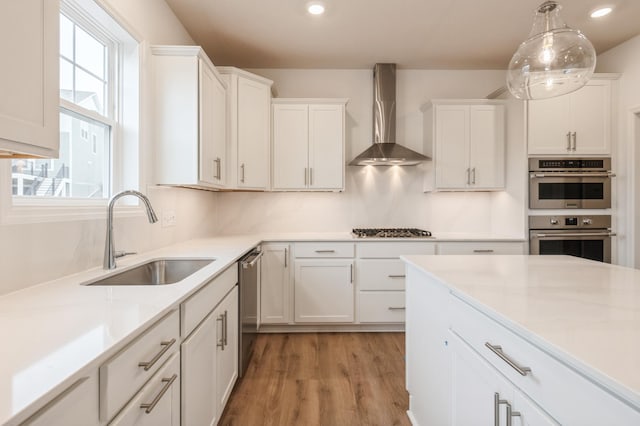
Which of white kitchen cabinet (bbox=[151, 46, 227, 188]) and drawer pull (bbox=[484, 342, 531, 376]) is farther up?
white kitchen cabinet (bbox=[151, 46, 227, 188])

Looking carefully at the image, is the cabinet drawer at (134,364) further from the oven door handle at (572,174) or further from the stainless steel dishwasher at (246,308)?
the oven door handle at (572,174)

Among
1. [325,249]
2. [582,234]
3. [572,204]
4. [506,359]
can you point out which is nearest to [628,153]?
[572,204]

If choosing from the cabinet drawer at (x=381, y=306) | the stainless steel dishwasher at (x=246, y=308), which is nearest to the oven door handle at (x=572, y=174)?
the cabinet drawer at (x=381, y=306)

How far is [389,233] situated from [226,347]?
202 centimetres

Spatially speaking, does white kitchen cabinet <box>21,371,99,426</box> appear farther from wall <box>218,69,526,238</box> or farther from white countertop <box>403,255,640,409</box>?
wall <box>218,69,526,238</box>

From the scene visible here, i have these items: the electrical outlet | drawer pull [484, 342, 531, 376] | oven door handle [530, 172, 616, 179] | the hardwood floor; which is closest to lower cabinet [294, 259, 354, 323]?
the hardwood floor

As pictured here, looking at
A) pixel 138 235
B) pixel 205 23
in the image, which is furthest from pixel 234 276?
pixel 205 23

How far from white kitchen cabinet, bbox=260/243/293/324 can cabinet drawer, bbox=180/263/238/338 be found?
1113 millimetres

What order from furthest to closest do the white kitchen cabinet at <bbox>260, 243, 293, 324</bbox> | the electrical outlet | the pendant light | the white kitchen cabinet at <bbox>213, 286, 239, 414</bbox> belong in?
the white kitchen cabinet at <bbox>260, 243, 293, 324</bbox>, the electrical outlet, the white kitchen cabinet at <bbox>213, 286, 239, 414</bbox>, the pendant light

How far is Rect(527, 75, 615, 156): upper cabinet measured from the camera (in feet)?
10.5

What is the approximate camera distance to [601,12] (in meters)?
2.69

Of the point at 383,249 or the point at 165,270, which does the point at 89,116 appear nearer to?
the point at 165,270

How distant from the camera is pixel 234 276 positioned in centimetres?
211

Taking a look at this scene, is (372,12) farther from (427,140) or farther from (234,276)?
(234,276)
